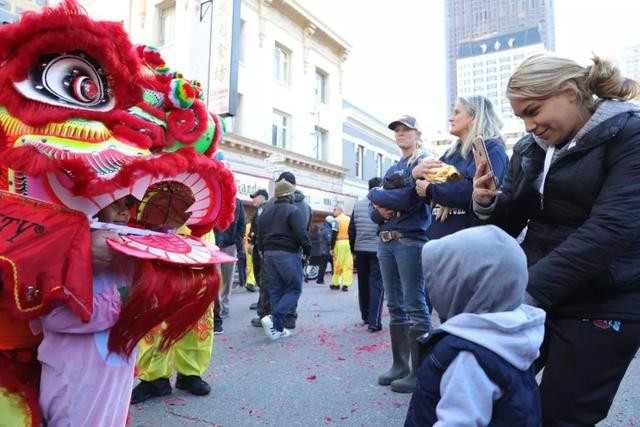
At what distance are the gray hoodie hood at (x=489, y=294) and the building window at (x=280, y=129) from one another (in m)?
17.1

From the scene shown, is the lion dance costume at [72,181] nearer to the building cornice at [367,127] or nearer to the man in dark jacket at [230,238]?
the man in dark jacket at [230,238]

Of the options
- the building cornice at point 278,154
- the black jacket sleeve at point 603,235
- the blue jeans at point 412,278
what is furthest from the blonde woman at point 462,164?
the building cornice at point 278,154

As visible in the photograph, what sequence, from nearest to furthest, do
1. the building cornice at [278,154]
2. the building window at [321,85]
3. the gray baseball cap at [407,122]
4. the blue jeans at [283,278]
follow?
the gray baseball cap at [407,122]
the blue jeans at [283,278]
the building cornice at [278,154]
the building window at [321,85]

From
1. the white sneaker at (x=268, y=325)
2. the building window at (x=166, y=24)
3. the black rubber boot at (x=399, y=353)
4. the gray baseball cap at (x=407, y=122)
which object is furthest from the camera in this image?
the building window at (x=166, y=24)

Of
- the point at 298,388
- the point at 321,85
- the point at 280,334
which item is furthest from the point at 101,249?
the point at 321,85

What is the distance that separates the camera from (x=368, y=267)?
5852mm

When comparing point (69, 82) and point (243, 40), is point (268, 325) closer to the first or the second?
point (69, 82)

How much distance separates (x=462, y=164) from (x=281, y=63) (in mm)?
17284

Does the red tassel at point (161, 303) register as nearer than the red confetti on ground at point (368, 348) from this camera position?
Yes

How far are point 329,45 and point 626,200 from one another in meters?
21.3

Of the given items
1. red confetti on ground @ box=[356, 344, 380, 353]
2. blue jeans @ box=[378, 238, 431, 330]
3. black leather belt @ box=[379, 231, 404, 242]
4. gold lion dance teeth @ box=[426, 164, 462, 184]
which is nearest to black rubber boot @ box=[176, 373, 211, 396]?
blue jeans @ box=[378, 238, 431, 330]

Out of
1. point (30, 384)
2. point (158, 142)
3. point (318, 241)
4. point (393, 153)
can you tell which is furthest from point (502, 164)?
point (393, 153)

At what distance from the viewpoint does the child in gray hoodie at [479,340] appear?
1271 millimetres

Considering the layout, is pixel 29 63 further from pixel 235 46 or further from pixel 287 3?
pixel 287 3
